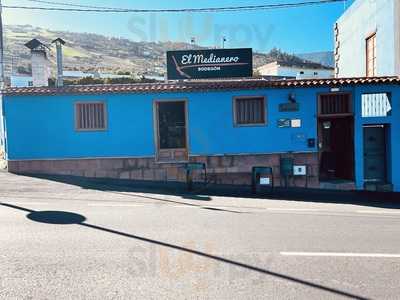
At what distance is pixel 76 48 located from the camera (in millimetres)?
74062

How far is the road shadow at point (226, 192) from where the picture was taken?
474 inches

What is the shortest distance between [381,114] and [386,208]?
4.47 metres

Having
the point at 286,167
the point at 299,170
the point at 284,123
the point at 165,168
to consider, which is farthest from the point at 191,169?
the point at 299,170

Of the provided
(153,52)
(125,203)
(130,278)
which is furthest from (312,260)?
(153,52)

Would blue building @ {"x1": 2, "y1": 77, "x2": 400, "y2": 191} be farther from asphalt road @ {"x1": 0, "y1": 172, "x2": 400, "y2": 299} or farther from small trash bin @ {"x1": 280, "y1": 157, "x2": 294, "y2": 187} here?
asphalt road @ {"x1": 0, "y1": 172, "x2": 400, "y2": 299}

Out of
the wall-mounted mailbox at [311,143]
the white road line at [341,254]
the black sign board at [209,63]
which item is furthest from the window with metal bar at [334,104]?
the white road line at [341,254]

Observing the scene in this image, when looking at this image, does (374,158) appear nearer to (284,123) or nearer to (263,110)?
(284,123)

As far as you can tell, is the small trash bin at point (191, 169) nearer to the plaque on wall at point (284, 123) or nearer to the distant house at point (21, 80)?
the plaque on wall at point (284, 123)

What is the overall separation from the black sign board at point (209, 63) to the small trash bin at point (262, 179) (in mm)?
4333

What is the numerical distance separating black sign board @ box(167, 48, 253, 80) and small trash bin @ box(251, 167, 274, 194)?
433cm

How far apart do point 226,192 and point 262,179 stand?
1891 millimetres

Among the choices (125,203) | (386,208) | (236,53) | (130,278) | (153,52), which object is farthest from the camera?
(153,52)

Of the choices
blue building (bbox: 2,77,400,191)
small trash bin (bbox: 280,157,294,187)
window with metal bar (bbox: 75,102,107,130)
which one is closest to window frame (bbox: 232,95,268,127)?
blue building (bbox: 2,77,400,191)

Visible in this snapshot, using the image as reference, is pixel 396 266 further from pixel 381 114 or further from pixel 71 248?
pixel 381 114
